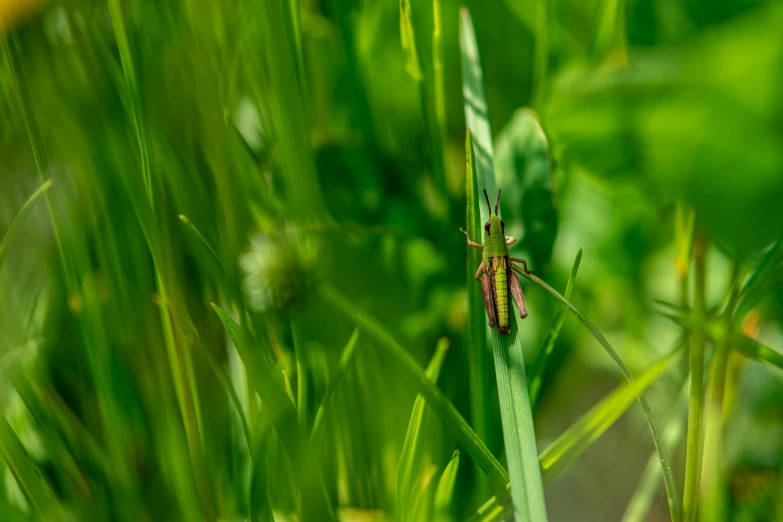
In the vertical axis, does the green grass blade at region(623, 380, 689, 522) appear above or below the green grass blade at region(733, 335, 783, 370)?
below

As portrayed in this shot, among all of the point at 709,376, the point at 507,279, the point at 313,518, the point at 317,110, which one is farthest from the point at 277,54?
the point at 709,376

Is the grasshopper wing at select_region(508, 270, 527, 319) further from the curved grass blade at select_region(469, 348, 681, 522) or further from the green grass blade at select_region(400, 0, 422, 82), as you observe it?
the green grass blade at select_region(400, 0, 422, 82)

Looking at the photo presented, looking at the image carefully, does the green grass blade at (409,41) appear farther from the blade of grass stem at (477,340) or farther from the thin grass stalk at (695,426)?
the thin grass stalk at (695,426)

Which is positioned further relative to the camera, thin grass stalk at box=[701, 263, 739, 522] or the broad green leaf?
the broad green leaf

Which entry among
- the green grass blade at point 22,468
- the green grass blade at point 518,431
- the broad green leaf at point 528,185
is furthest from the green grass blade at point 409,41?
the green grass blade at point 22,468

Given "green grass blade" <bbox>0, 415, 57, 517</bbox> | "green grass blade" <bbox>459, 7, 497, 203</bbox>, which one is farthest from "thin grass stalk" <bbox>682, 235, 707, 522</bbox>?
"green grass blade" <bbox>0, 415, 57, 517</bbox>

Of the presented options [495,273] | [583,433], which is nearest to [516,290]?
[495,273]
